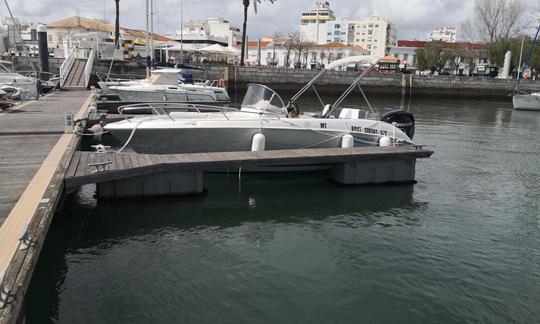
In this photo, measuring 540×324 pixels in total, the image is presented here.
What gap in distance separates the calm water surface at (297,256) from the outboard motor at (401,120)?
114 inches

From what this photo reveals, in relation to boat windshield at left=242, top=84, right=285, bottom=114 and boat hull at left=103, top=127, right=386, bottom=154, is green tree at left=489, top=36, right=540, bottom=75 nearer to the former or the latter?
boat windshield at left=242, top=84, right=285, bottom=114

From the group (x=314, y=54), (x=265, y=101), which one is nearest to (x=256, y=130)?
(x=265, y=101)

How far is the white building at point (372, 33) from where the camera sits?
149 m

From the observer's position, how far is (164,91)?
25.2m

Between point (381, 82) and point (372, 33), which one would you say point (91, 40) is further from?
point (372, 33)

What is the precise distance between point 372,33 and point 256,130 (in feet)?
485

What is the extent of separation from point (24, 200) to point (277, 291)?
4222 mm

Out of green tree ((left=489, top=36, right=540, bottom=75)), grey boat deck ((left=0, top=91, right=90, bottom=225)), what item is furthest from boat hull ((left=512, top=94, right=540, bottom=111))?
grey boat deck ((left=0, top=91, right=90, bottom=225))

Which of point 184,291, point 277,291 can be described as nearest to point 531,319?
point 277,291

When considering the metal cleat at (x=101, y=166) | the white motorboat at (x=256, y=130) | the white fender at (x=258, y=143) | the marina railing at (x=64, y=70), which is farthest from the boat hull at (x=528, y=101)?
the metal cleat at (x=101, y=166)

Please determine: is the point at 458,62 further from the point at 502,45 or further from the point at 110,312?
the point at 110,312

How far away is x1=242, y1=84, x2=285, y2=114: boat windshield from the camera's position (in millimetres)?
14219

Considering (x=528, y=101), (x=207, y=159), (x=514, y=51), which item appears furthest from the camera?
(x=514, y=51)

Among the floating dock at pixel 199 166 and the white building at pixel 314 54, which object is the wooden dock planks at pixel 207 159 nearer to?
the floating dock at pixel 199 166
